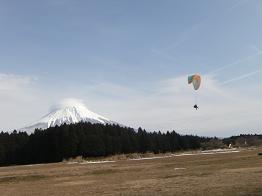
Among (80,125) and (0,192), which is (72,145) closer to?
(80,125)

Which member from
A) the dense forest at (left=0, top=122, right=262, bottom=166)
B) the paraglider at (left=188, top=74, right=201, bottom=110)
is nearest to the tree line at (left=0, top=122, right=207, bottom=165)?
the dense forest at (left=0, top=122, right=262, bottom=166)

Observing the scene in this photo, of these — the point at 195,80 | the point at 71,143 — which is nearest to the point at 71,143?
the point at 71,143

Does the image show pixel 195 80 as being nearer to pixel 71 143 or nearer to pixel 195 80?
pixel 195 80

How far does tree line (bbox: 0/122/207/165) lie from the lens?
13150 centimetres

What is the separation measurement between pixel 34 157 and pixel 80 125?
66.7 ft

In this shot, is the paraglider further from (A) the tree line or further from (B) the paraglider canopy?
(A) the tree line

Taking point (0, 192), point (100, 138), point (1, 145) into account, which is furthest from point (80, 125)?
point (0, 192)

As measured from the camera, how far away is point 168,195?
2623 cm

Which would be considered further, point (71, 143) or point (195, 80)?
point (71, 143)

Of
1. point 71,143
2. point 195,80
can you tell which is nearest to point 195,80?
point 195,80

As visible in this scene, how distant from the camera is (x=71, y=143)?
13050cm

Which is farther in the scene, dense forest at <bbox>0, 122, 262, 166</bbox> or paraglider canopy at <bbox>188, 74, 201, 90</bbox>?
dense forest at <bbox>0, 122, 262, 166</bbox>

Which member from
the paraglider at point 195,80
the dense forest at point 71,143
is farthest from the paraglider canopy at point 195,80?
the dense forest at point 71,143

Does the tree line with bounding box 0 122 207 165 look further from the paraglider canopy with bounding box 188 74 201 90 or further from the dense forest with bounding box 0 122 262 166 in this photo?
the paraglider canopy with bounding box 188 74 201 90
